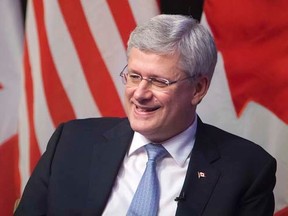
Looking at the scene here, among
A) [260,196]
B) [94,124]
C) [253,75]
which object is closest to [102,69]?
[94,124]

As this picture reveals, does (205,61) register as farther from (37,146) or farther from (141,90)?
(37,146)

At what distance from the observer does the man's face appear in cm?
132

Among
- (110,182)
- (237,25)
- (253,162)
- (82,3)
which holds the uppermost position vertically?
(82,3)

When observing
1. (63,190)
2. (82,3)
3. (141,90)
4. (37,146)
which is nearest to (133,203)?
(63,190)

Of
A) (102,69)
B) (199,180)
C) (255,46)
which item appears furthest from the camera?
(102,69)

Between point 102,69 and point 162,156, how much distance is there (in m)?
0.63

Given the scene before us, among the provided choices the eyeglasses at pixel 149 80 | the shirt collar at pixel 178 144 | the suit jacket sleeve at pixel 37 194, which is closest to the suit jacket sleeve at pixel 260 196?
the shirt collar at pixel 178 144

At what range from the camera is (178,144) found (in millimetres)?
1468

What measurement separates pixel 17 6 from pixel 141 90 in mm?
883

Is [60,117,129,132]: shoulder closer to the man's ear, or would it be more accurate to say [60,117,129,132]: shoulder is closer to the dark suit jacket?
the dark suit jacket

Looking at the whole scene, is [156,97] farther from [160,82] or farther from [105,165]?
[105,165]

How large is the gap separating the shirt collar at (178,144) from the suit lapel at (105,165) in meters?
0.03

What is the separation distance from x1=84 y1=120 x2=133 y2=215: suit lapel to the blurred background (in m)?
0.49

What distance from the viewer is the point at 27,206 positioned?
1.48 metres
